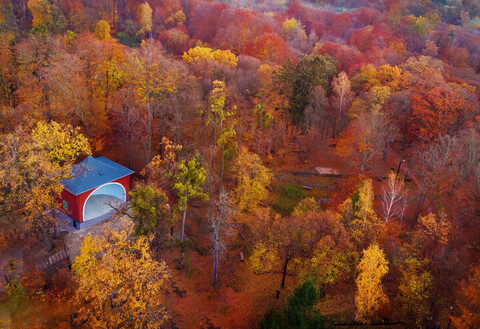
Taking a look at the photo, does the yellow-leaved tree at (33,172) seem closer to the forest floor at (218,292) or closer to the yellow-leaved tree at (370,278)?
the forest floor at (218,292)

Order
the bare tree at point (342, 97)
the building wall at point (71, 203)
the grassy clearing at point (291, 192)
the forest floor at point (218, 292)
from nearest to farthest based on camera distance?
1. the forest floor at point (218, 292)
2. the building wall at point (71, 203)
3. the grassy clearing at point (291, 192)
4. the bare tree at point (342, 97)

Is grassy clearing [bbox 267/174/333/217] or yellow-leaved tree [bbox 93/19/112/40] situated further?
yellow-leaved tree [bbox 93/19/112/40]

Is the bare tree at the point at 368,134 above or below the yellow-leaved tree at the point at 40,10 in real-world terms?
below

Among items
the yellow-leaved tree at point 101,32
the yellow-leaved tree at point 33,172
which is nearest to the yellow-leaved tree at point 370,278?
the yellow-leaved tree at point 33,172

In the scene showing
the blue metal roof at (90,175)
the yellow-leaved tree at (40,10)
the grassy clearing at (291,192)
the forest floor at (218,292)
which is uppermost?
the yellow-leaved tree at (40,10)

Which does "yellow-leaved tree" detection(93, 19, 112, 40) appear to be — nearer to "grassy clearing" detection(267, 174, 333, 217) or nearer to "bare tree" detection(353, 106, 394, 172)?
"grassy clearing" detection(267, 174, 333, 217)

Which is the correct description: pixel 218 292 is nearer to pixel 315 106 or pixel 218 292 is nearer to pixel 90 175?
pixel 90 175

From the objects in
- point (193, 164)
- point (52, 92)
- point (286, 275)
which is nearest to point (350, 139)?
point (286, 275)

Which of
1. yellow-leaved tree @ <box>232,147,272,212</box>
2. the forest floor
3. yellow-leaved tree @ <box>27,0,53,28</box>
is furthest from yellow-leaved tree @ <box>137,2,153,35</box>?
the forest floor
